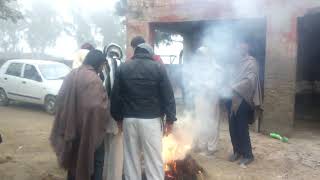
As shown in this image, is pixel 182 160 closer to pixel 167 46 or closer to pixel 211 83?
pixel 211 83

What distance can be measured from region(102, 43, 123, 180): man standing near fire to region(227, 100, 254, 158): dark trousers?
7.54 ft

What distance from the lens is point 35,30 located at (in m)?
51.9

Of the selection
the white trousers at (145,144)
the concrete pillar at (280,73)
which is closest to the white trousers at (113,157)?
the white trousers at (145,144)

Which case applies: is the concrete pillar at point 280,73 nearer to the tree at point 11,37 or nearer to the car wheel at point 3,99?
the car wheel at point 3,99

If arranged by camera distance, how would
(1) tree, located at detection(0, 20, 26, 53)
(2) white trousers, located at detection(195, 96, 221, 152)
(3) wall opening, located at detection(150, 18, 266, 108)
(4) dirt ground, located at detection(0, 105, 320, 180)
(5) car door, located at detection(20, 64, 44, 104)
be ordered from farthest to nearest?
(1) tree, located at detection(0, 20, 26, 53)
(5) car door, located at detection(20, 64, 44, 104)
(3) wall opening, located at detection(150, 18, 266, 108)
(2) white trousers, located at detection(195, 96, 221, 152)
(4) dirt ground, located at detection(0, 105, 320, 180)

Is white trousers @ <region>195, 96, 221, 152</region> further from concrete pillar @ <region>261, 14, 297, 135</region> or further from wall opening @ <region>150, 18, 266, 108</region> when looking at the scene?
concrete pillar @ <region>261, 14, 297, 135</region>

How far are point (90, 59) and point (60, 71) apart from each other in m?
8.53

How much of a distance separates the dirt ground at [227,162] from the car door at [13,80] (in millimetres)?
3695

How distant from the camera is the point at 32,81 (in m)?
12.5

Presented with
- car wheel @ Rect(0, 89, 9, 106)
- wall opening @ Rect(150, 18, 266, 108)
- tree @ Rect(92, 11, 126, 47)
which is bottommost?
car wheel @ Rect(0, 89, 9, 106)

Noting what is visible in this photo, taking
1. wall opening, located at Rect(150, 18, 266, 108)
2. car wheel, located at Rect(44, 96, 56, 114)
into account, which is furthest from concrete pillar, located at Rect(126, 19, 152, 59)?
car wheel, located at Rect(44, 96, 56, 114)

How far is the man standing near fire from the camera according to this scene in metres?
5.11

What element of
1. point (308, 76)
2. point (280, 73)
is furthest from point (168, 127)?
point (308, 76)

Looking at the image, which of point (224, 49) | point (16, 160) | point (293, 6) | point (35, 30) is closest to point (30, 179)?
point (16, 160)
